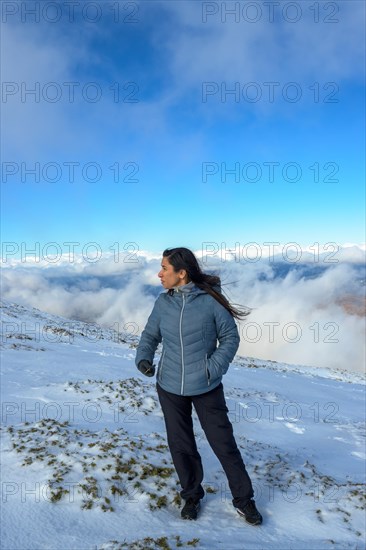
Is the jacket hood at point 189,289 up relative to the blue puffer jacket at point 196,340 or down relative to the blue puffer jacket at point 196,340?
up

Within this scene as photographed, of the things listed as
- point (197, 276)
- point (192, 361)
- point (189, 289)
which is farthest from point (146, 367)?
point (197, 276)

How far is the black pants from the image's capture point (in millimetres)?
5543

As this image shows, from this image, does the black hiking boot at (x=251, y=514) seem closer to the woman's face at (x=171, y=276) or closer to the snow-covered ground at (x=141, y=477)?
the snow-covered ground at (x=141, y=477)

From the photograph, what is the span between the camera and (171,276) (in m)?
5.48

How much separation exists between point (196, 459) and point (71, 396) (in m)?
7.83

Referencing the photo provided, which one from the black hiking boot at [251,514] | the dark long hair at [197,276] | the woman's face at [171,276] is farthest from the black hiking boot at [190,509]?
the woman's face at [171,276]

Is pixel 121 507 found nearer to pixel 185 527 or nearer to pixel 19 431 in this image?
pixel 185 527

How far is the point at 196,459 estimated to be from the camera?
5.83 m

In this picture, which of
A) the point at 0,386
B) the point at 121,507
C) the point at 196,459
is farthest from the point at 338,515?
the point at 0,386

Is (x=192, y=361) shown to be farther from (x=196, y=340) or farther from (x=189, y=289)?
(x=189, y=289)

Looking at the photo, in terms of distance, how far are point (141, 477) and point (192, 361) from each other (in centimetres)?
278

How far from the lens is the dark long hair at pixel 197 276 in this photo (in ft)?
17.9

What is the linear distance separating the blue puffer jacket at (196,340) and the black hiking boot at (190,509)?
1.74m

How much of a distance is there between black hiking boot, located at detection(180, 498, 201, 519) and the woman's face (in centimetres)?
323
